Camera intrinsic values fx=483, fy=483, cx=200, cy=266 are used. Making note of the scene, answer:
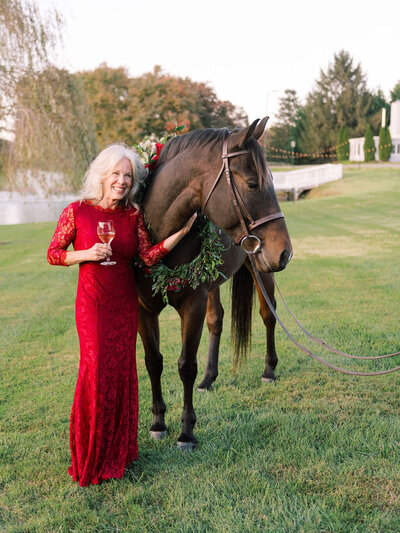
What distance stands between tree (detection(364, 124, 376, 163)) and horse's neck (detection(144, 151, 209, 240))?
43.1 meters

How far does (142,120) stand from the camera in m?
33.6

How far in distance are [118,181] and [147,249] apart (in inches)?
17.8

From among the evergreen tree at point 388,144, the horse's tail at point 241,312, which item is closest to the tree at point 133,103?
the evergreen tree at point 388,144

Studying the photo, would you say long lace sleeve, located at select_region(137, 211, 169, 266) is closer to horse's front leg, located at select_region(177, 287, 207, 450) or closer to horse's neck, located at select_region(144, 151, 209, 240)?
horse's neck, located at select_region(144, 151, 209, 240)

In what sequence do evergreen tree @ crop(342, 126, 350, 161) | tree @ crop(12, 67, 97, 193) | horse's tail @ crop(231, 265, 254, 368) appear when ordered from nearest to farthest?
horse's tail @ crop(231, 265, 254, 368)
tree @ crop(12, 67, 97, 193)
evergreen tree @ crop(342, 126, 350, 161)

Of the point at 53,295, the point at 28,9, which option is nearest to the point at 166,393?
the point at 53,295

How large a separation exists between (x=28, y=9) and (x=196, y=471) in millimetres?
13881

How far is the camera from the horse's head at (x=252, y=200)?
2652 mm

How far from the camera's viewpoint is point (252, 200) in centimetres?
268

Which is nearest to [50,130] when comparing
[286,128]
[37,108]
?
[37,108]

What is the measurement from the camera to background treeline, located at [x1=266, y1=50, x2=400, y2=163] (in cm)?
4962

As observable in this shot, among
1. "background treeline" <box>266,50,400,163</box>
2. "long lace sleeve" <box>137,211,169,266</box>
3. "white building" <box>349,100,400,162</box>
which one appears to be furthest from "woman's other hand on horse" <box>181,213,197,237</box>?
"background treeline" <box>266,50,400,163</box>

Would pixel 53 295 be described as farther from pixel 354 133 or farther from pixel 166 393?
pixel 354 133

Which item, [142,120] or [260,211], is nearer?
[260,211]
